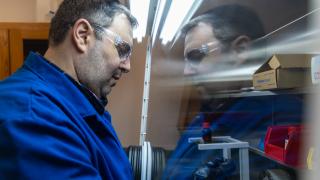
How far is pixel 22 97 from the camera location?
708mm

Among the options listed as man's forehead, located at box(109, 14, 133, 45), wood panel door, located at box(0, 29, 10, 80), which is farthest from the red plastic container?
wood panel door, located at box(0, 29, 10, 80)

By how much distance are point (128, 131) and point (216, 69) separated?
1477mm

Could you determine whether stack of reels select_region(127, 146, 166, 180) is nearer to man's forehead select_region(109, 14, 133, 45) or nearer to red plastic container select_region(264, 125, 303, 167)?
red plastic container select_region(264, 125, 303, 167)

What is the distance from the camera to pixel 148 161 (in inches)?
73.7

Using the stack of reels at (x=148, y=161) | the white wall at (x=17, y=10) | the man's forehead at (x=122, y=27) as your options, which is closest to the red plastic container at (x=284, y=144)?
the man's forehead at (x=122, y=27)

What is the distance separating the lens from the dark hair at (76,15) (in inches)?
38.1

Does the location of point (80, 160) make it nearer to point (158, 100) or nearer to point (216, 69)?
point (216, 69)

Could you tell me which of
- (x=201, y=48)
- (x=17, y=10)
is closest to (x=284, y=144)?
(x=201, y=48)

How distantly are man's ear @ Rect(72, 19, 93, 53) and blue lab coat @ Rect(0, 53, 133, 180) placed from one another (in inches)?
4.6

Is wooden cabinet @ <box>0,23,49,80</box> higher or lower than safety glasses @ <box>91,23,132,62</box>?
higher

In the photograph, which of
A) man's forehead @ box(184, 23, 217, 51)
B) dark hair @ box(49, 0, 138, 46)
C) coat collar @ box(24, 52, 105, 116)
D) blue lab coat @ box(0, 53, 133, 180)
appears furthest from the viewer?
man's forehead @ box(184, 23, 217, 51)

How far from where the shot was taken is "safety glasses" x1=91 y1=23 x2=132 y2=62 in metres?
1.00

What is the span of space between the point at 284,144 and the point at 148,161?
39.6 inches

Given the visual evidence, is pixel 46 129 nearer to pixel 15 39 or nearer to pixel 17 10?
pixel 15 39
